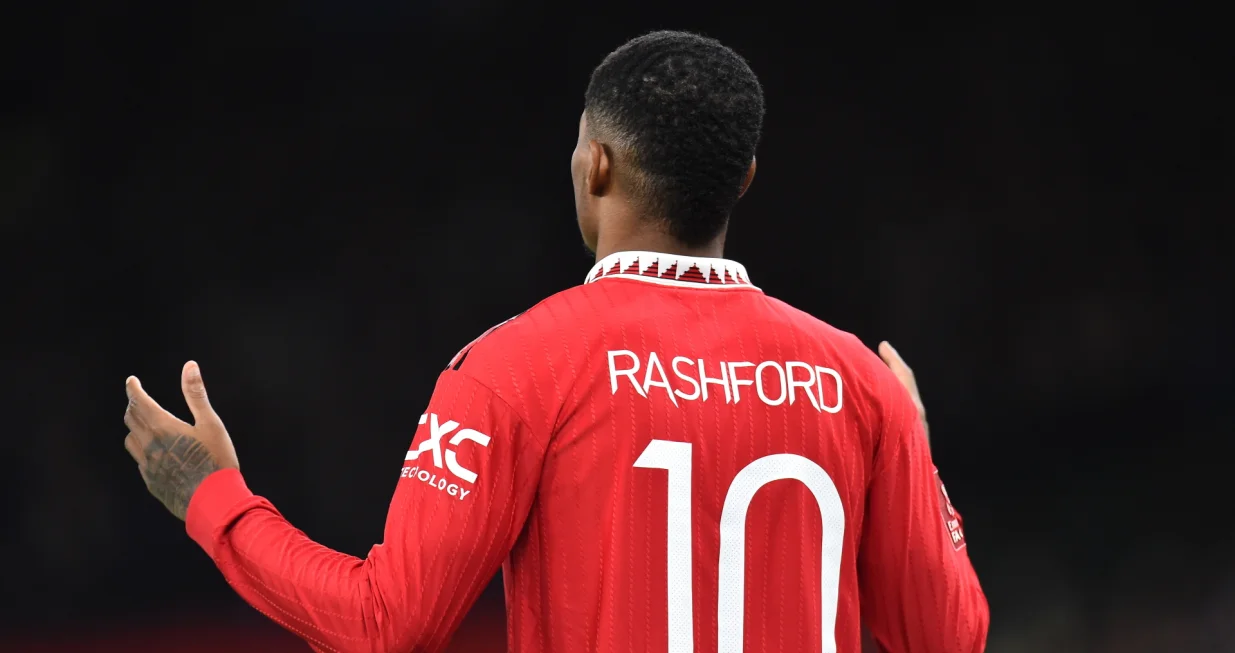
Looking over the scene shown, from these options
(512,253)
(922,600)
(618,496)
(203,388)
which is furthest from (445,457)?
(512,253)

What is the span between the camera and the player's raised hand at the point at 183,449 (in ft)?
3.18

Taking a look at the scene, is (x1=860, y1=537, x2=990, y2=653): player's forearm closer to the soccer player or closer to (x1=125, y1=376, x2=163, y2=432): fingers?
the soccer player

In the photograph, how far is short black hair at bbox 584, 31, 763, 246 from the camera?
940mm

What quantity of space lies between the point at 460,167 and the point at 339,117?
0.35 metres

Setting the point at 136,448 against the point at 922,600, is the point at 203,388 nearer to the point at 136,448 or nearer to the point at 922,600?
the point at 136,448

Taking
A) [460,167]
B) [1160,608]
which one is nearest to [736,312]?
[460,167]

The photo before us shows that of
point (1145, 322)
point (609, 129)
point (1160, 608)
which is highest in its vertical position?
point (609, 129)

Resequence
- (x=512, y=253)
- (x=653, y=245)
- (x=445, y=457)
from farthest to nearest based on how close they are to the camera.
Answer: (x=512, y=253) → (x=653, y=245) → (x=445, y=457)

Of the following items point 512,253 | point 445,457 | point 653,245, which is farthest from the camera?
point 512,253

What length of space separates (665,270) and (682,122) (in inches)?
4.4

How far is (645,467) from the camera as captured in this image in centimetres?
88

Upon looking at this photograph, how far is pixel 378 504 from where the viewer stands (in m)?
3.43

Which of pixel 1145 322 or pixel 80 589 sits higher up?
pixel 1145 322

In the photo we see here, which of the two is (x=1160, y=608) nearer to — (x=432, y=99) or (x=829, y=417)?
(x=432, y=99)
